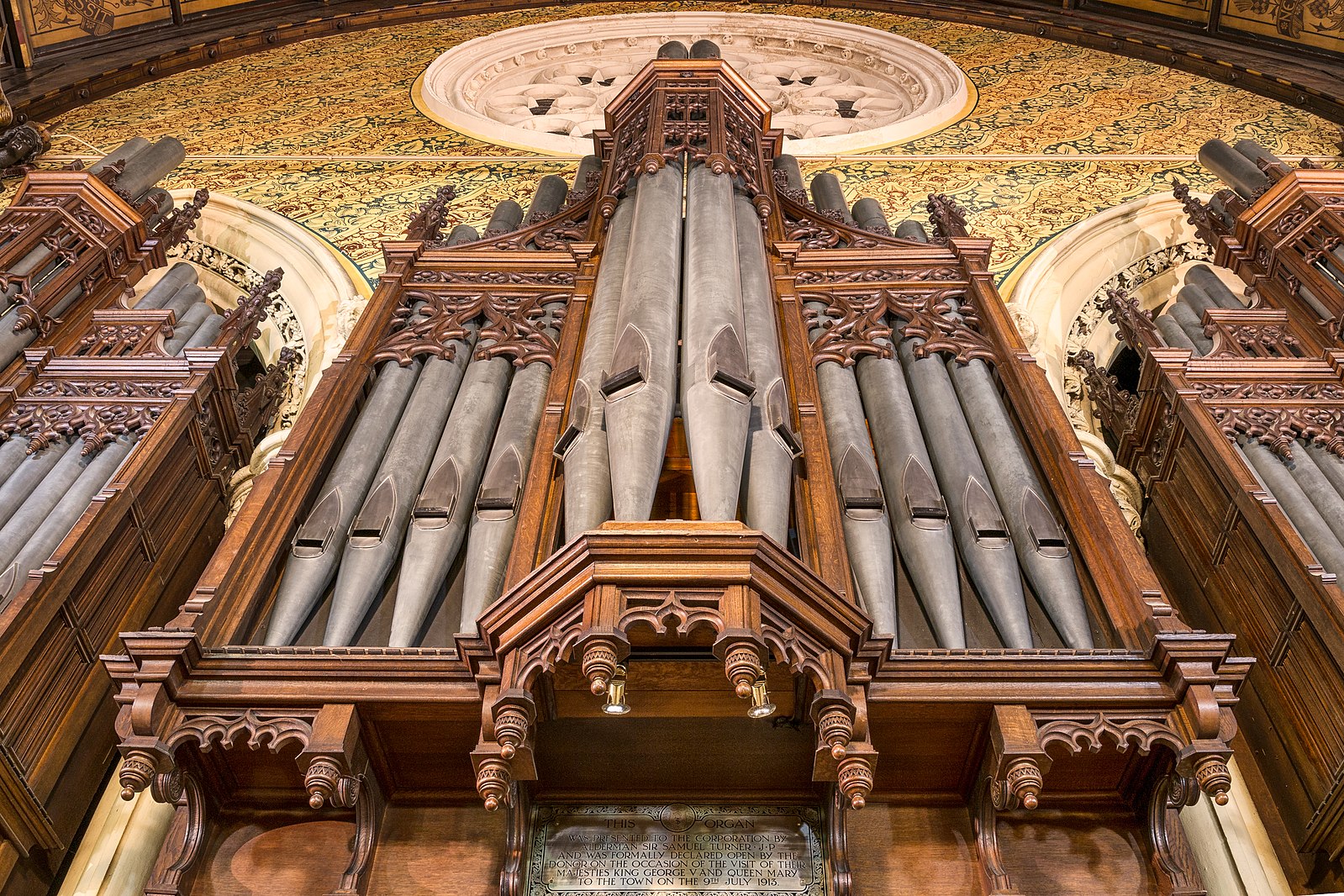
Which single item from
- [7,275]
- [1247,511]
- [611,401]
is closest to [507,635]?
[611,401]

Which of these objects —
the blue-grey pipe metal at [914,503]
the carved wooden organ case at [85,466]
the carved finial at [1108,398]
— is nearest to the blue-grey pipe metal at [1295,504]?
the carved finial at [1108,398]

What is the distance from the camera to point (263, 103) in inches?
436

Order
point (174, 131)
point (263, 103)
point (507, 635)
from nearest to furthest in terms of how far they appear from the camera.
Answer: point (507, 635), point (174, 131), point (263, 103)

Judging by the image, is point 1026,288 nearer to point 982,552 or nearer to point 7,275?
point 982,552

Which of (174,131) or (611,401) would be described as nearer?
(611,401)

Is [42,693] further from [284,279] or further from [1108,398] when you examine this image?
[1108,398]

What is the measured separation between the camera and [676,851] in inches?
135

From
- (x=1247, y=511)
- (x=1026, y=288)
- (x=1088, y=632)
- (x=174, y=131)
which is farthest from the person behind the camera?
(x=174, y=131)

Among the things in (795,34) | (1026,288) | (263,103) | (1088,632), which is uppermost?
(795,34)

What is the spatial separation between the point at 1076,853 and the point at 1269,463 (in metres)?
2.26

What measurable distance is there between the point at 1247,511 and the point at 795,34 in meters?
9.19

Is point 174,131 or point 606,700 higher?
point 174,131

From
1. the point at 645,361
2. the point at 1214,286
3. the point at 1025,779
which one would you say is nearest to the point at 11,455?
the point at 645,361

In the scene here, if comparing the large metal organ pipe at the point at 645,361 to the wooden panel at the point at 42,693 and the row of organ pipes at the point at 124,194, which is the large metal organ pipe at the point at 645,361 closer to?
the wooden panel at the point at 42,693
